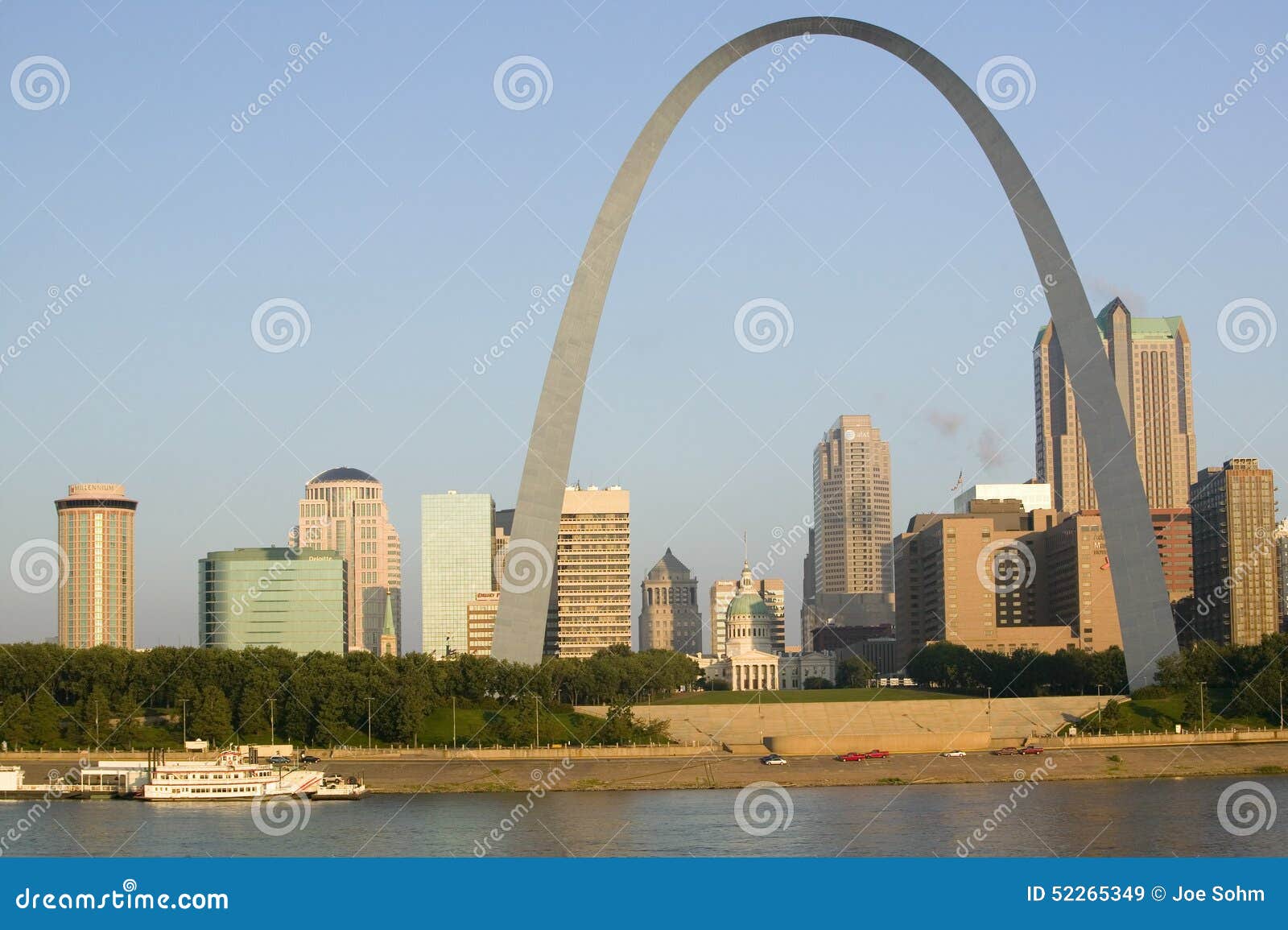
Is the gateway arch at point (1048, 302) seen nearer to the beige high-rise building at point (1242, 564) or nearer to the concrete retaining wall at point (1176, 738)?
the concrete retaining wall at point (1176, 738)

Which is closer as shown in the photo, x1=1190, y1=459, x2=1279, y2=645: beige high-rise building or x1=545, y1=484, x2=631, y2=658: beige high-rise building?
x1=1190, y1=459, x2=1279, y2=645: beige high-rise building

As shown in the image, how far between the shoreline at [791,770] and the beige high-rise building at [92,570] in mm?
102906

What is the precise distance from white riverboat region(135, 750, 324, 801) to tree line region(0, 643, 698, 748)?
318 inches

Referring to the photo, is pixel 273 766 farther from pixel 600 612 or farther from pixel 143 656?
pixel 600 612

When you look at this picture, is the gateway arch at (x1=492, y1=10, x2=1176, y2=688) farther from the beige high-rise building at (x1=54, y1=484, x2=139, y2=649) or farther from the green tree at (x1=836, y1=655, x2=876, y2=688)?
the beige high-rise building at (x1=54, y1=484, x2=139, y2=649)

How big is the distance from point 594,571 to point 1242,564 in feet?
179

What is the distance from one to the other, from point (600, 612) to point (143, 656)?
82.2 meters

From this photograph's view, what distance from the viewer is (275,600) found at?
144m

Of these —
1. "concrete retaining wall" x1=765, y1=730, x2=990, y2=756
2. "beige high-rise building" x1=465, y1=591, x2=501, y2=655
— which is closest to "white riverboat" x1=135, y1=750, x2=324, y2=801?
"concrete retaining wall" x1=765, y1=730, x2=990, y2=756

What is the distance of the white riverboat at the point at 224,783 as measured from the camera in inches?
2087

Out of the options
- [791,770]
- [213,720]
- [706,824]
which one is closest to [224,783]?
[213,720]

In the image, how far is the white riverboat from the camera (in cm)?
5300

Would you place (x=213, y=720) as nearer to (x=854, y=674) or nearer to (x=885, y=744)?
(x=885, y=744)

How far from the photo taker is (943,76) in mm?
58188
